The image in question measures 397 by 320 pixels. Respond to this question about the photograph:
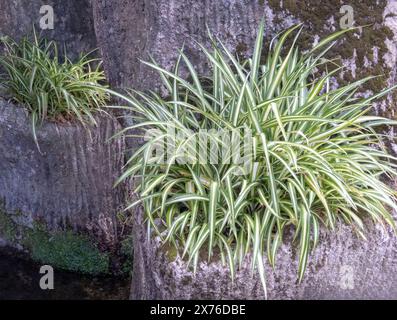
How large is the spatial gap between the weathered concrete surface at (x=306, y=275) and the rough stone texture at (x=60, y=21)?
95.4 inches

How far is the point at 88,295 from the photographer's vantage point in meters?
3.66

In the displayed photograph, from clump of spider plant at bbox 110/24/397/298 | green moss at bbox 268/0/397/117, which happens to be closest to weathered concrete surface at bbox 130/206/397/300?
clump of spider plant at bbox 110/24/397/298

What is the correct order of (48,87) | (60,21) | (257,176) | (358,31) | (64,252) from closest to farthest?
(257,176)
(358,31)
(48,87)
(64,252)
(60,21)

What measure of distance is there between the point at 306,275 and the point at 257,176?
50 cm

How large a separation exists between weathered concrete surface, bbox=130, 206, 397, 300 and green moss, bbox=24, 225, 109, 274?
1504 millimetres

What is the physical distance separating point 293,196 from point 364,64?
3.51ft

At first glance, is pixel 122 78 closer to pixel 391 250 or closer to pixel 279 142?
pixel 279 142

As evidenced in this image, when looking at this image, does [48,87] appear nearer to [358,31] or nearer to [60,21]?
[60,21]

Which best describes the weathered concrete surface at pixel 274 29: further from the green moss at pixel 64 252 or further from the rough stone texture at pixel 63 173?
the green moss at pixel 64 252

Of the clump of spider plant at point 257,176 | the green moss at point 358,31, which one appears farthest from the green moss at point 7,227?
the green moss at point 358,31

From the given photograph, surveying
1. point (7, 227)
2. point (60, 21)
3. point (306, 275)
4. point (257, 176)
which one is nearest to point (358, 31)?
point (257, 176)

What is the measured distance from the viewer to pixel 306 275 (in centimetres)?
231

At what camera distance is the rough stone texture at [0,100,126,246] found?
12.2 ft

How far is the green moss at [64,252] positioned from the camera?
3889 millimetres
